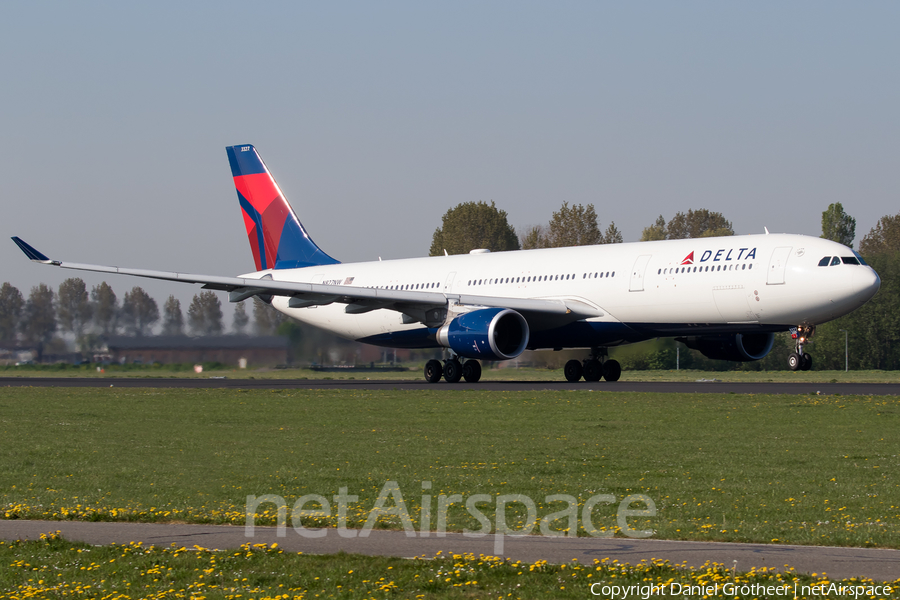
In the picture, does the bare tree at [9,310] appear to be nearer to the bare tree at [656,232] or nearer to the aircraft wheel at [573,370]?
the aircraft wheel at [573,370]

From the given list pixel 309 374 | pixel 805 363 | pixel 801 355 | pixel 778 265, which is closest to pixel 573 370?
pixel 801 355

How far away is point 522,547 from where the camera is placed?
8.35m

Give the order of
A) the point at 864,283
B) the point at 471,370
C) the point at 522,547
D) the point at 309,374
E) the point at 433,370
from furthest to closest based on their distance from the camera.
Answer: the point at 309,374 < the point at 433,370 < the point at 471,370 < the point at 864,283 < the point at 522,547

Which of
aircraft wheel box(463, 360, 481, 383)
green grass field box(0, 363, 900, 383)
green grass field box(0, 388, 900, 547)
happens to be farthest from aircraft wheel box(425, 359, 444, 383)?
green grass field box(0, 388, 900, 547)

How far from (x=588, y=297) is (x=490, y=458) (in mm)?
18139

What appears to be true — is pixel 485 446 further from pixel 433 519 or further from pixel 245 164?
pixel 245 164

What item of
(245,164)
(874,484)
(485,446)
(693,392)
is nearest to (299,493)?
(485,446)

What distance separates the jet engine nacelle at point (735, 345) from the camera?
33.5 metres

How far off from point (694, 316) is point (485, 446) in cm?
1537

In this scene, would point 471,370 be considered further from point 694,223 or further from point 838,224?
point 694,223

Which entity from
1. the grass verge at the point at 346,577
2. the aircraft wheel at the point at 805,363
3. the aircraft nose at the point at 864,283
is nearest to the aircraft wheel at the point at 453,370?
the aircraft wheel at the point at 805,363

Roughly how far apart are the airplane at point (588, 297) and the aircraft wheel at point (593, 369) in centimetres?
3

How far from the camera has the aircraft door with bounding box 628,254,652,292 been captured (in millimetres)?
30859

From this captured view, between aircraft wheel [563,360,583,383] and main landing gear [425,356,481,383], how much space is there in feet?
10.5
